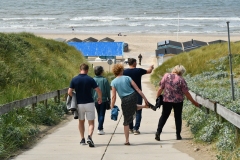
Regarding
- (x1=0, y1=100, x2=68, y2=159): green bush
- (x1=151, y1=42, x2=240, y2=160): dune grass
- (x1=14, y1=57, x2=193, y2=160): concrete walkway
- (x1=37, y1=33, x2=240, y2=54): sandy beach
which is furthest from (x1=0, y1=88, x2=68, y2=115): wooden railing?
(x1=37, y1=33, x2=240, y2=54): sandy beach

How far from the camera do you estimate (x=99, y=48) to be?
194ft

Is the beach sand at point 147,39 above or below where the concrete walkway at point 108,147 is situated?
above

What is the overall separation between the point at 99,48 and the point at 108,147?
162 ft

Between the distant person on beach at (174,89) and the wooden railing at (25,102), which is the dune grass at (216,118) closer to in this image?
the distant person on beach at (174,89)

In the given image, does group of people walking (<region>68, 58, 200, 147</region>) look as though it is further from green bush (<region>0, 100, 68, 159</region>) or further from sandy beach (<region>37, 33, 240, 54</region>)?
sandy beach (<region>37, 33, 240, 54</region>)

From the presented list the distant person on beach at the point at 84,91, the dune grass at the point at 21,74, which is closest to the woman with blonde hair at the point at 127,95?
the distant person on beach at the point at 84,91

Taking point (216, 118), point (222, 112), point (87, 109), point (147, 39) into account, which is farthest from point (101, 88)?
point (147, 39)

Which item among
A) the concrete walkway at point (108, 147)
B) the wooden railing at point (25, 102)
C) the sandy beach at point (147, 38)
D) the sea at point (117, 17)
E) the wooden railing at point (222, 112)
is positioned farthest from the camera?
the sea at point (117, 17)

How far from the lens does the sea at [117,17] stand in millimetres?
90938

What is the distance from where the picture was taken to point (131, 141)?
35.1 ft

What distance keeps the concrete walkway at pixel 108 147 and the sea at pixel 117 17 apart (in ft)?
226

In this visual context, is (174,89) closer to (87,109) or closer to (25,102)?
(87,109)

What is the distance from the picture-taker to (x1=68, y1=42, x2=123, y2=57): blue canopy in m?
58.2

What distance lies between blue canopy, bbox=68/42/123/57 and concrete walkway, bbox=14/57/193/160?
45.5 meters
